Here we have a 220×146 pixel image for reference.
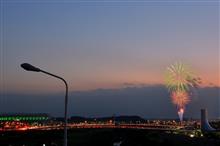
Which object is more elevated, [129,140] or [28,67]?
[28,67]

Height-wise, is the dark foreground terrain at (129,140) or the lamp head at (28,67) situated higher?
the lamp head at (28,67)

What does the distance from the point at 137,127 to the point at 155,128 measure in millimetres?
10800

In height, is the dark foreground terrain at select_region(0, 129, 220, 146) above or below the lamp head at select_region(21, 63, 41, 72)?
below

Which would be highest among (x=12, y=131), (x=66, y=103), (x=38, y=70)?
(x=38, y=70)

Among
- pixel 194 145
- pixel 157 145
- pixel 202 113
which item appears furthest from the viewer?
pixel 202 113

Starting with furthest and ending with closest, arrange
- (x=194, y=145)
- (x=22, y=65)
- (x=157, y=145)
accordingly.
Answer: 1. (x=194, y=145)
2. (x=157, y=145)
3. (x=22, y=65)

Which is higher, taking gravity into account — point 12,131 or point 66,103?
point 66,103

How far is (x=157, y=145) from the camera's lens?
67500 millimetres

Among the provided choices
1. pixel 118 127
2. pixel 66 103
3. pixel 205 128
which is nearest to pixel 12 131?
pixel 118 127

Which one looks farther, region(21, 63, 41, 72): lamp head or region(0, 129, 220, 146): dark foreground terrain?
region(0, 129, 220, 146): dark foreground terrain

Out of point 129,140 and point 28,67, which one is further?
point 129,140

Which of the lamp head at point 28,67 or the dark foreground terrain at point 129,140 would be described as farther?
the dark foreground terrain at point 129,140

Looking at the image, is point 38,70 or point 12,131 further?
point 12,131

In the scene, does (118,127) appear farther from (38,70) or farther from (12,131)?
(38,70)
